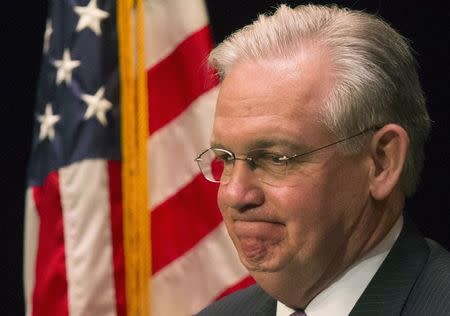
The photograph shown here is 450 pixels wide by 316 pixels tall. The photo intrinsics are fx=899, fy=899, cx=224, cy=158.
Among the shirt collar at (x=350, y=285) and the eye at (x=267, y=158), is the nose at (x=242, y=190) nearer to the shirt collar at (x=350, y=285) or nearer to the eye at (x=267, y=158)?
the eye at (x=267, y=158)

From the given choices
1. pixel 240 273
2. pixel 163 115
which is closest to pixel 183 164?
pixel 163 115

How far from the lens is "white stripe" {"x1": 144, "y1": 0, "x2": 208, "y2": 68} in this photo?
2902 mm

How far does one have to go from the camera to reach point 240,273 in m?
2.96

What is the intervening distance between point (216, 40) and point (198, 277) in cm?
83

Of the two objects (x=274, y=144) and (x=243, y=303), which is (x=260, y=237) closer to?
(x=274, y=144)

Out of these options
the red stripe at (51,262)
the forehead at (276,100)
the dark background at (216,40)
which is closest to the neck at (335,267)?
the forehead at (276,100)

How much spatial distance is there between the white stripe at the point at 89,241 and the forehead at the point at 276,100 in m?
1.09

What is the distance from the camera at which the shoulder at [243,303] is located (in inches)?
80.2

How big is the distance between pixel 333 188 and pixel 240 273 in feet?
4.13

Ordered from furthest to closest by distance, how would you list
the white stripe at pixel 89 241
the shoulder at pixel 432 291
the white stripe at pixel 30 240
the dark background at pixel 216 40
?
1. the white stripe at pixel 30 240
2. the white stripe at pixel 89 241
3. the dark background at pixel 216 40
4. the shoulder at pixel 432 291

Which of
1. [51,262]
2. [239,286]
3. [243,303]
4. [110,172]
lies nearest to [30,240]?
[51,262]

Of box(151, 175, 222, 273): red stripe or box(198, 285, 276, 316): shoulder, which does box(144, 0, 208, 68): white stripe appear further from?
box(198, 285, 276, 316): shoulder

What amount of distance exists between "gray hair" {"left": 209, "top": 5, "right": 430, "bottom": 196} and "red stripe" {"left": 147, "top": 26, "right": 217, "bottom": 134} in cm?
101

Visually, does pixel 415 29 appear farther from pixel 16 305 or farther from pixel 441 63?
pixel 16 305
